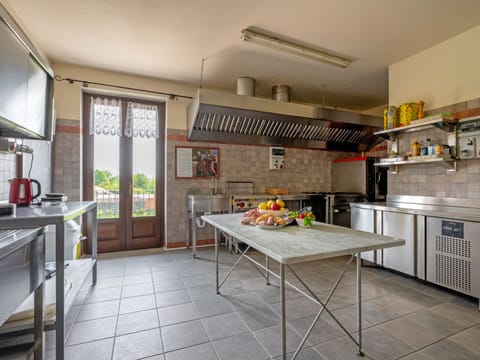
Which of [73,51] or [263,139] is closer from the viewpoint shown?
[73,51]

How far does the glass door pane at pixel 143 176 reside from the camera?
4230mm

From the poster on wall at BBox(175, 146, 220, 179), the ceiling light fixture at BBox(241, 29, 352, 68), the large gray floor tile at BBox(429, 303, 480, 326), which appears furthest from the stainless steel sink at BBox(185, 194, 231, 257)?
the large gray floor tile at BBox(429, 303, 480, 326)

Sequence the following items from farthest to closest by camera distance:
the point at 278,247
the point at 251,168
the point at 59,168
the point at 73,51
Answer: the point at 251,168 → the point at 59,168 → the point at 73,51 → the point at 278,247

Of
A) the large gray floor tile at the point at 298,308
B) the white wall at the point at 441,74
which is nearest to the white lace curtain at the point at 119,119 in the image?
the large gray floor tile at the point at 298,308

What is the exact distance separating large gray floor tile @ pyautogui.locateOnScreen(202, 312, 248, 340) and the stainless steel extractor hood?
2769 millimetres

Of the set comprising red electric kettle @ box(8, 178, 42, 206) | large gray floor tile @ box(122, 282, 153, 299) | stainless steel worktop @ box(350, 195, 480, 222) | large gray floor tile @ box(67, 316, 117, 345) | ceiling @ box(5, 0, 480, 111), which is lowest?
large gray floor tile @ box(122, 282, 153, 299)

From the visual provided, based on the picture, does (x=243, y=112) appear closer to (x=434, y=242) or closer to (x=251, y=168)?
(x=251, y=168)

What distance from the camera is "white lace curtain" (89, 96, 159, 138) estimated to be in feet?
12.7

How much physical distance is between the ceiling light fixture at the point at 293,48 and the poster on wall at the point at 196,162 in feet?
7.04

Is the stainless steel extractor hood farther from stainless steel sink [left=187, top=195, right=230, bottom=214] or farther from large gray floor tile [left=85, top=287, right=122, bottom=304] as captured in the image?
large gray floor tile [left=85, top=287, right=122, bottom=304]

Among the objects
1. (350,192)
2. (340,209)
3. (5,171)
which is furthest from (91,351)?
(350,192)

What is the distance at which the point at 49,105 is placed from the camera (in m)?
2.31

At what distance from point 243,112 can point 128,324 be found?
312cm

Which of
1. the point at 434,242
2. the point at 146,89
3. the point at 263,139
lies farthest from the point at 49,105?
the point at 434,242
